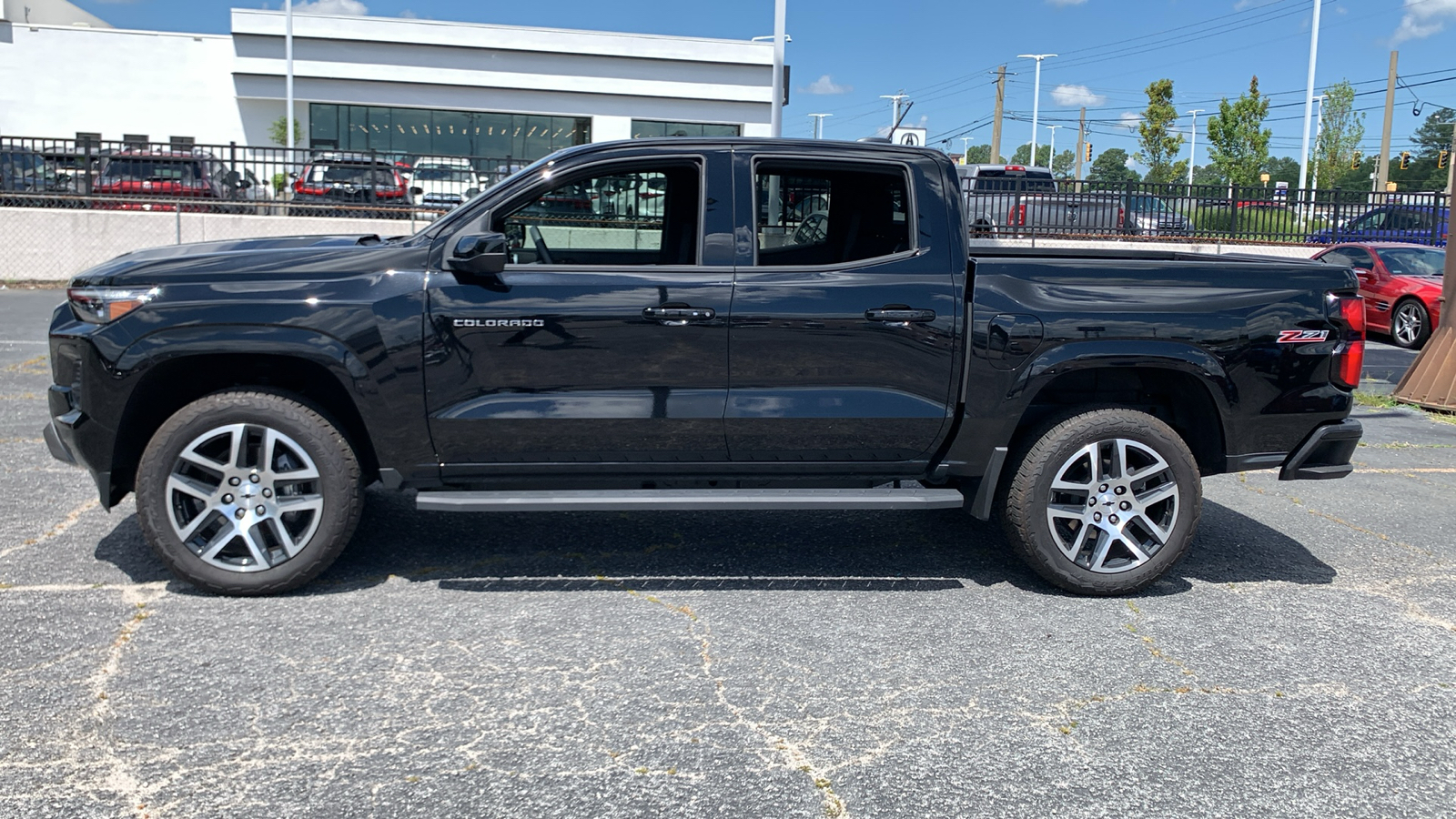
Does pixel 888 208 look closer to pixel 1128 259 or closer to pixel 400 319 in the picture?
pixel 1128 259

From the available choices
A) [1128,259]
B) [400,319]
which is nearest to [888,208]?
[1128,259]

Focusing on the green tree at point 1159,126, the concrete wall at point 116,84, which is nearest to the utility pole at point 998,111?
the green tree at point 1159,126

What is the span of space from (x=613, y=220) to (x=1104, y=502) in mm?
2510

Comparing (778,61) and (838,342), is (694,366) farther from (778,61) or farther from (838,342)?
(778,61)

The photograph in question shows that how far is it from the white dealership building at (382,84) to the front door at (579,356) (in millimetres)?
45091

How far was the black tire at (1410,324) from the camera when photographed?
1608cm

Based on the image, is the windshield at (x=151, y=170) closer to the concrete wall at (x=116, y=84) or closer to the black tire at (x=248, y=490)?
the black tire at (x=248, y=490)

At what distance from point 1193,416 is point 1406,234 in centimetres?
2211

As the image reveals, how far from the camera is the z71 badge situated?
16.6ft

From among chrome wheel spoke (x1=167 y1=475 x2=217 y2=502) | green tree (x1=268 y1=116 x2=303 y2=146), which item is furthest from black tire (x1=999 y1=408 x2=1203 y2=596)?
green tree (x1=268 y1=116 x2=303 y2=146)

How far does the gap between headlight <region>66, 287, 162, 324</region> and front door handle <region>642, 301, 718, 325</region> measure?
6.43 feet

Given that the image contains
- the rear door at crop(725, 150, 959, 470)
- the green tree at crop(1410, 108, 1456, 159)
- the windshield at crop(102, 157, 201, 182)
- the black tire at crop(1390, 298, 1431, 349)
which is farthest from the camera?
the green tree at crop(1410, 108, 1456, 159)

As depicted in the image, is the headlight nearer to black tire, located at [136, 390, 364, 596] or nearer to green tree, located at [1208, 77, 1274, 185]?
black tire, located at [136, 390, 364, 596]

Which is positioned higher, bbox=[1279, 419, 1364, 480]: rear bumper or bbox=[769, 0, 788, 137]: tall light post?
bbox=[769, 0, 788, 137]: tall light post
